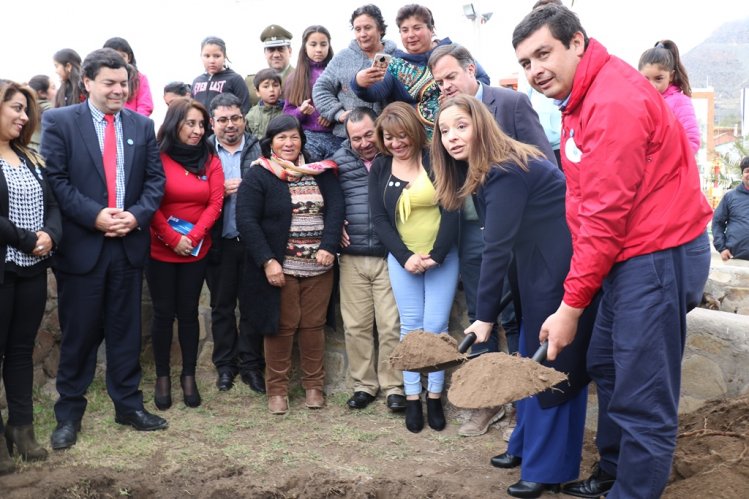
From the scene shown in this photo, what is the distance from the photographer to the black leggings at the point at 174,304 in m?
5.10

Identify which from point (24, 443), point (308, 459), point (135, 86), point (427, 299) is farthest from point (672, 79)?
point (24, 443)

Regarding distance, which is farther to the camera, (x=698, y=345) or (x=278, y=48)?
(x=278, y=48)

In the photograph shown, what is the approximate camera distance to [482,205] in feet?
12.5

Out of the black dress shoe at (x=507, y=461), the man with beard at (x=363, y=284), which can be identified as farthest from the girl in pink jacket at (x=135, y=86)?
the black dress shoe at (x=507, y=461)

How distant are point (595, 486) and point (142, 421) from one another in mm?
2769

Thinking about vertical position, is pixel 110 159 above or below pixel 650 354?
above

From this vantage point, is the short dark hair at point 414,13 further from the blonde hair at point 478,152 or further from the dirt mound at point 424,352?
the dirt mound at point 424,352

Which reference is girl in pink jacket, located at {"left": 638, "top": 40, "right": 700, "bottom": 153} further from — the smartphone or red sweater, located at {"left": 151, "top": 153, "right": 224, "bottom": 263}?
red sweater, located at {"left": 151, "top": 153, "right": 224, "bottom": 263}

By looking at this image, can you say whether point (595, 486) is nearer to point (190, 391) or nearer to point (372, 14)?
point (190, 391)

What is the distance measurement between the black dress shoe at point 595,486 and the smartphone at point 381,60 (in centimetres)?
284

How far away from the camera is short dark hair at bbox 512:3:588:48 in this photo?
2803 mm

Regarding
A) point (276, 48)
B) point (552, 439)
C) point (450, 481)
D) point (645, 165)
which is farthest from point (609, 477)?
point (276, 48)

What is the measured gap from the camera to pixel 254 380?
214 inches

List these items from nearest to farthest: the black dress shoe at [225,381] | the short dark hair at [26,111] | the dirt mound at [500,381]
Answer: the dirt mound at [500,381]
the short dark hair at [26,111]
the black dress shoe at [225,381]
